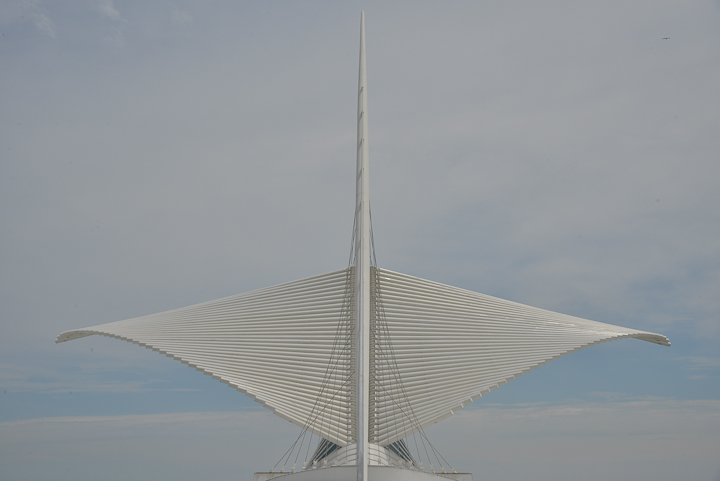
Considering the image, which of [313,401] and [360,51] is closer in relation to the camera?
[360,51]

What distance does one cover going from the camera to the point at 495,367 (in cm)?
1612

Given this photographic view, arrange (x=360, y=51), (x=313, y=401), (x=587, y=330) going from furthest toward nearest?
(x=587, y=330)
(x=313, y=401)
(x=360, y=51)

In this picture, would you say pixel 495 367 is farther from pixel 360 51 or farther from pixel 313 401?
pixel 360 51

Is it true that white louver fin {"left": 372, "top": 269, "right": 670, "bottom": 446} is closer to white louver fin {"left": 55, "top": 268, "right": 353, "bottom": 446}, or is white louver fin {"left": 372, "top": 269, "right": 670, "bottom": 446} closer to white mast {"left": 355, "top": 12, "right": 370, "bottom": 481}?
white louver fin {"left": 55, "top": 268, "right": 353, "bottom": 446}

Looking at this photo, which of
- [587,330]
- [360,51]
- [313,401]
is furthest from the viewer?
[587,330]

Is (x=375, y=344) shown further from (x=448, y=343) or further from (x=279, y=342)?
(x=279, y=342)

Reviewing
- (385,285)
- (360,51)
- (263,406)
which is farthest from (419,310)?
(360,51)

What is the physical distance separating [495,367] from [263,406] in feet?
20.3

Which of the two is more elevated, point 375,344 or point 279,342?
point 279,342

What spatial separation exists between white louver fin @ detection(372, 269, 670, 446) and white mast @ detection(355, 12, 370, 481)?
389cm

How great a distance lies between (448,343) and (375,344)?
2.04 meters

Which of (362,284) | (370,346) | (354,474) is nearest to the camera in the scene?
(362,284)

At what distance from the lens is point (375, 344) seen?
16.8 metres

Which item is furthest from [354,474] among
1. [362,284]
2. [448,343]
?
[448,343]
